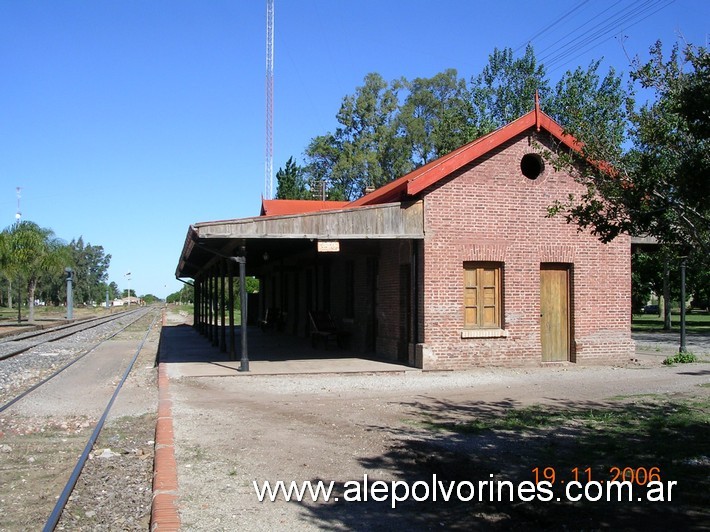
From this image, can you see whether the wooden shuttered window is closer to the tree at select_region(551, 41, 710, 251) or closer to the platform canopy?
the platform canopy

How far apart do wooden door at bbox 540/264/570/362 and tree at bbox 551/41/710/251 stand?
773 cm

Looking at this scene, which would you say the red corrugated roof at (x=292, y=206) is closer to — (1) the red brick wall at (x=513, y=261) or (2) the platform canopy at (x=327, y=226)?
(2) the platform canopy at (x=327, y=226)

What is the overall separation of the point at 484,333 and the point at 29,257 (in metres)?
38.1

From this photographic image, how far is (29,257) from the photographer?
44.0m

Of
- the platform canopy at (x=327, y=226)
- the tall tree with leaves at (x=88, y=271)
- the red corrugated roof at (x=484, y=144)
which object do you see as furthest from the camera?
the tall tree with leaves at (x=88, y=271)

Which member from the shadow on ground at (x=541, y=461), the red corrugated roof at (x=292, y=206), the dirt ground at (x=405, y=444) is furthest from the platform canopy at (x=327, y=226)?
the red corrugated roof at (x=292, y=206)

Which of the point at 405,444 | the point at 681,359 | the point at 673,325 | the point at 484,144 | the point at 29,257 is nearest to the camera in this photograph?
the point at 405,444

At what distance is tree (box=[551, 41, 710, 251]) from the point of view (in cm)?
630

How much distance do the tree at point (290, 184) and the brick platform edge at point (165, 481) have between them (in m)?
40.9

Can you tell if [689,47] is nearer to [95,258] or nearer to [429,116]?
[429,116]

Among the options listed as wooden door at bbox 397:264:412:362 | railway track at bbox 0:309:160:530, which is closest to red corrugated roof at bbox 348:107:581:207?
wooden door at bbox 397:264:412:362

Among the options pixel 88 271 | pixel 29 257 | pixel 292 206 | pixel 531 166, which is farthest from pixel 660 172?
pixel 88 271

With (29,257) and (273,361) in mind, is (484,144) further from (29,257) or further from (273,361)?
(29,257)

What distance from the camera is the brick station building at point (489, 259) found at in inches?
547
